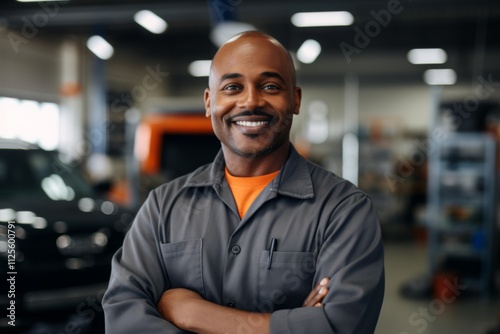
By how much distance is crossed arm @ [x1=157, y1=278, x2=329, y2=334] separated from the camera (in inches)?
56.3

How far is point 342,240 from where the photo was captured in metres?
1.48

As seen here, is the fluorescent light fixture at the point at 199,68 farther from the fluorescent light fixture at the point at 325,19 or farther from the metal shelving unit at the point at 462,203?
the metal shelving unit at the point at 462,203

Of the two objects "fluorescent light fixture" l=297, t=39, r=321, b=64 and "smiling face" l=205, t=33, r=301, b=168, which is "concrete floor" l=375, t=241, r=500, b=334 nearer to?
"smiling face" l=205, t=33, r=301, b=168

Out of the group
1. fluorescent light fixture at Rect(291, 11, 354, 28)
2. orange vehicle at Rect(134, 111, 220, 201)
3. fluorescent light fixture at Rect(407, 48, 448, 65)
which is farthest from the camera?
fluorescent light fixture at Rect(407, 48, 448, 65)

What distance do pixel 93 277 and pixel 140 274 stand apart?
236 centimetres

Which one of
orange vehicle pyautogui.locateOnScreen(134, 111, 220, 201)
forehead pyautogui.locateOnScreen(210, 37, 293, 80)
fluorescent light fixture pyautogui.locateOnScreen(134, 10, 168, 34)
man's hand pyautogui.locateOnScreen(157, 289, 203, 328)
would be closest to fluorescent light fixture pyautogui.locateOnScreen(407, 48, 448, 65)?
fluorescent light fixture pyautogui.locateOnScreen(134, 10, 168, 34)

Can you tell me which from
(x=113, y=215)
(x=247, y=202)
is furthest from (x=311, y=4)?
(x=247, y=202)

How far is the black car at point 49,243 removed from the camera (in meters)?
3.46

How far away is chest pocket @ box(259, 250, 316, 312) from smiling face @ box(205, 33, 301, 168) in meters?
0.30

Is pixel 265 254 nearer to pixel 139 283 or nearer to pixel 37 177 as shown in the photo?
pixel 139 283

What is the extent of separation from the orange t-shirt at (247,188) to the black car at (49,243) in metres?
2.25

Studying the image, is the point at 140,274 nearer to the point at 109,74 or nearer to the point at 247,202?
the point at 247,202

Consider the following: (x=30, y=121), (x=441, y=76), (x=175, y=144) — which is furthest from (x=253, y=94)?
(x=441, y=76)

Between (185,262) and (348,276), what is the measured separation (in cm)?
46
